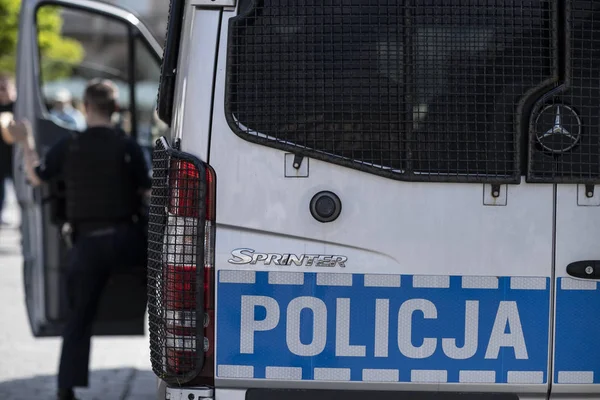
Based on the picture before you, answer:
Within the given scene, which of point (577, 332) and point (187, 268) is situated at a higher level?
point (187, 268)

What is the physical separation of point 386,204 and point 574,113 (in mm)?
661

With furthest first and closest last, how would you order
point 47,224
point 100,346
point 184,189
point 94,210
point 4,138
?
point 4,138, point 100,346, point 47,224, point 94,210, point 184,189

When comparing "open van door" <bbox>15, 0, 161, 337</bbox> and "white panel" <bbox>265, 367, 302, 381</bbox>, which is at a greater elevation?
"open van door" <bbox>15, 0, 161, 337</bbox>

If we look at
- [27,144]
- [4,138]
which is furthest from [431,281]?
[4,138]

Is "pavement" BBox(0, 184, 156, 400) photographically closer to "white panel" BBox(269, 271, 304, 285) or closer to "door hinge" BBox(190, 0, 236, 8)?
"white panel" BBox(269, 271, 304, 285)

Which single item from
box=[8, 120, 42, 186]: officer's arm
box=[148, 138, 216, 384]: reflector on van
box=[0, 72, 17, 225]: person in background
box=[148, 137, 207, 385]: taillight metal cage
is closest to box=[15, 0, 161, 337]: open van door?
box=[8, 120, 42, 186]: officer's arm

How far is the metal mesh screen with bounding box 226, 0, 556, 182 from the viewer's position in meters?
3.39

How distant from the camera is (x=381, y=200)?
3389 millimetres

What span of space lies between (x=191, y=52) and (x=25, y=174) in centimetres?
271

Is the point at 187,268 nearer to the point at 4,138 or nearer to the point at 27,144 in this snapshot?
the point at 27,144

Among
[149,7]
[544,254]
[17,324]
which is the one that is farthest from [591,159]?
[149,7]

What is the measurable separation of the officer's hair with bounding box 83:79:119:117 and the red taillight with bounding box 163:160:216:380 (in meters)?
2.47

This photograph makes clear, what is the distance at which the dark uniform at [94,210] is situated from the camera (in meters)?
5.63

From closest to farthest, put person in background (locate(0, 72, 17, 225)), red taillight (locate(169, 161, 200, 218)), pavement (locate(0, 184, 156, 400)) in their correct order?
red taillight (locate(169, 161, 200, 218))
pavement (locate(0, 184, 156, 400))
person in background (locate(0, 72, 17, 225))
